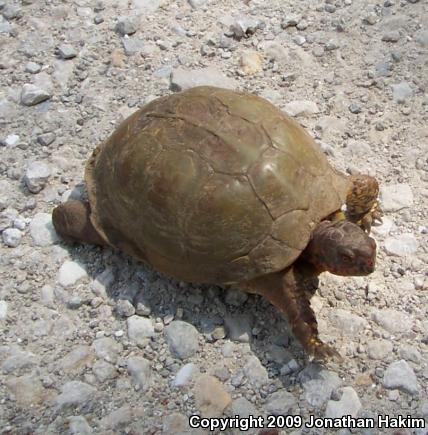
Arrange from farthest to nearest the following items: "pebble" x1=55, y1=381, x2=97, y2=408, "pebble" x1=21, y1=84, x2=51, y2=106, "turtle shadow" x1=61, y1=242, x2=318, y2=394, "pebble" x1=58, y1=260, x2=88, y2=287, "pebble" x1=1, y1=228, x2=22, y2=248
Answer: "pebble" x1=21, y1=84, x2=51, y2=106 < "pebble" x1=1, y1=228, x2=22, y2=248 < "pebble" x1=58, y1=260, x2=88, y2=287 < "turtle shadow" x1=61, y1=242, x2=318, y2=394 < "pebble" x1=55, y1=381, x2=97, y2=408

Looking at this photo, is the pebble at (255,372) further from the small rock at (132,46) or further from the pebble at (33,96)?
the small rock at (132,46)

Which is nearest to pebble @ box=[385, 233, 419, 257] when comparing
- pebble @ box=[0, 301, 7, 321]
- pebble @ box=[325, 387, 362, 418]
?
pebble @ box=[325, 387, 362, 418]

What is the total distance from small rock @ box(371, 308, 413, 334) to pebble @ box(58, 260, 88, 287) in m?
1.41

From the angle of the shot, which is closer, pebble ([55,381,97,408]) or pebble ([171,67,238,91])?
pebble ([55,381,97,408])

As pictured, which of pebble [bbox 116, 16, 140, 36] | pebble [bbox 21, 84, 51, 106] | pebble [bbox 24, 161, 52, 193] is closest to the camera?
pebble [bbox 24, 161, 52, 193]

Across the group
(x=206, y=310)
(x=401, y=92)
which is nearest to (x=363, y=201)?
(x=206, y=310)

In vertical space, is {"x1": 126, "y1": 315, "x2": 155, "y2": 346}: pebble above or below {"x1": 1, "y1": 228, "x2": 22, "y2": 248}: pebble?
above

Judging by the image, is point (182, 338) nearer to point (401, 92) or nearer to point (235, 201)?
Result: point (235, 201)

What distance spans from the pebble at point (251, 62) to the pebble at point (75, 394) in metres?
2.18

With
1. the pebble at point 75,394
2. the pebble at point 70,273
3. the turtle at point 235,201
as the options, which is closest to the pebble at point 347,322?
the turtle at point 235,201

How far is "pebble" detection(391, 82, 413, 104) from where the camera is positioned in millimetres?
3789

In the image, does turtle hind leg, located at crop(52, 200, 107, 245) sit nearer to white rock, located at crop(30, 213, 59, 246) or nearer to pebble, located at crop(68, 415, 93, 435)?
white rock, located at crop(30, 213, 59, 246)

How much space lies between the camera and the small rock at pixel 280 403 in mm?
2672

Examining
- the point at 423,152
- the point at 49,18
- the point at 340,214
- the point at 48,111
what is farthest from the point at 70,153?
the point at 423,152
